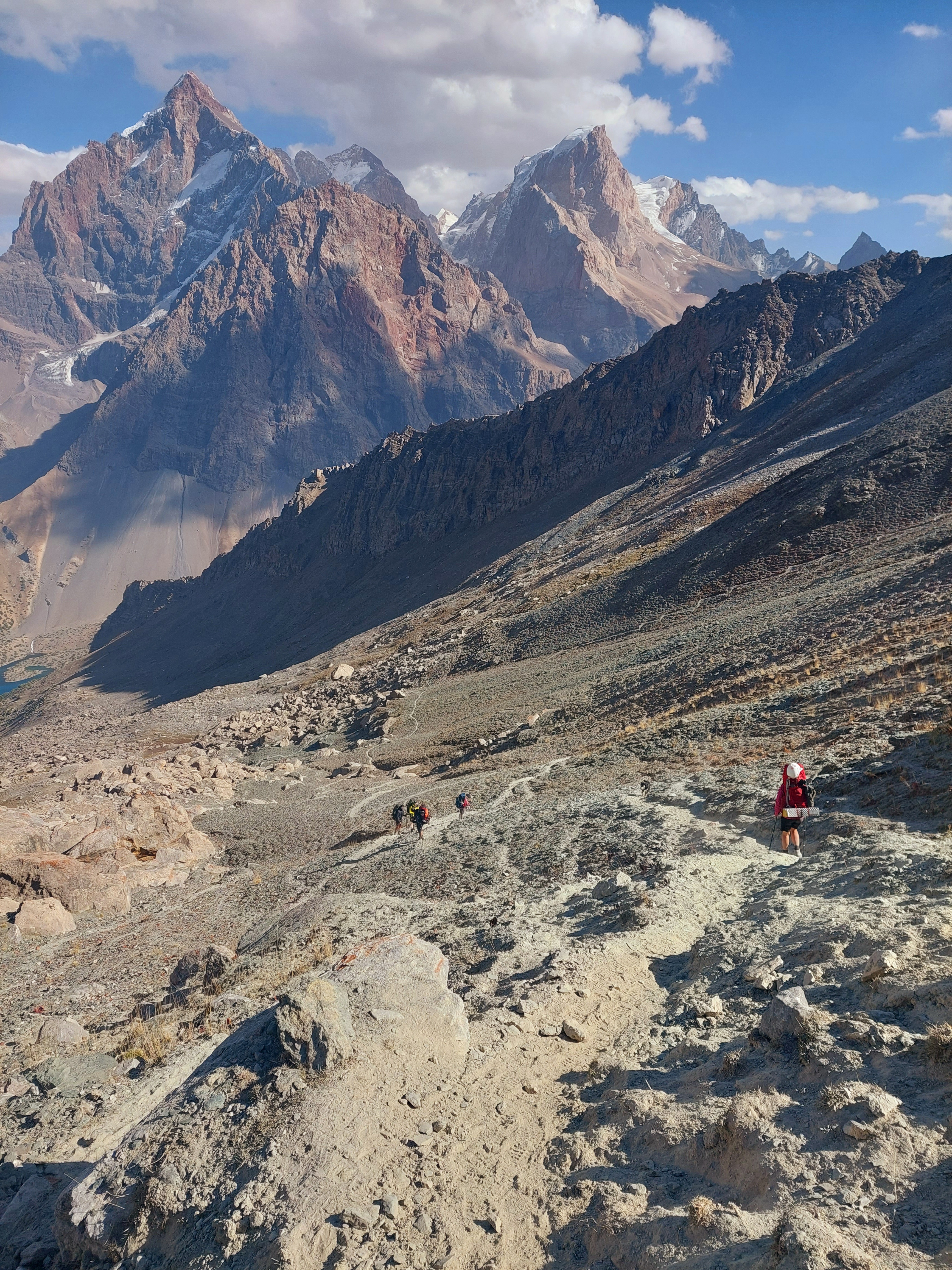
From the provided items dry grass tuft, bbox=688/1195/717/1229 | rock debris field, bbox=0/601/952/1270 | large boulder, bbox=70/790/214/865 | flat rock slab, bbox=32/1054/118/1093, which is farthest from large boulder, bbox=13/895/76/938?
dry grass tuft, bbox=688/1195/717/1229

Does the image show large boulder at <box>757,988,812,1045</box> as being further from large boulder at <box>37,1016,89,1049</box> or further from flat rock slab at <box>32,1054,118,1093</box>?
large boulder at <box>37,1016,89,1049</box>

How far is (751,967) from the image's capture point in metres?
7.44

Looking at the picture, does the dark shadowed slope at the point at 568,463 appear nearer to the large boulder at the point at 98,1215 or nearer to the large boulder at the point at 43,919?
the large boulder at the point at 43,919

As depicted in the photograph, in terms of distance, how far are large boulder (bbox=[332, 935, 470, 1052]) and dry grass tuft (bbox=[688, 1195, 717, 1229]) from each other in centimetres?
281

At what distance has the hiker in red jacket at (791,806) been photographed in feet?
34.8

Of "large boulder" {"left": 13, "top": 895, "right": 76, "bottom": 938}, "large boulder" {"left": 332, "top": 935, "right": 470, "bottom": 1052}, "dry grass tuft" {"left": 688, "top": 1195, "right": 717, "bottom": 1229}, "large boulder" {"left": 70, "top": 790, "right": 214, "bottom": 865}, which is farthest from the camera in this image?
"large boulder" {"left": 70, "top": 790, "right": 214, "bottom": 865}

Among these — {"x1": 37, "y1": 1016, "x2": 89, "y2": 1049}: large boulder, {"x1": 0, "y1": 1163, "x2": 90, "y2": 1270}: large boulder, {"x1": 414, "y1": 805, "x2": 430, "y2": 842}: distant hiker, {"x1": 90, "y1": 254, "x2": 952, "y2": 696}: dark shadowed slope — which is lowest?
{"x1": 414, "y1": 805, "x2": 430, "y2": 842}: distant hiker

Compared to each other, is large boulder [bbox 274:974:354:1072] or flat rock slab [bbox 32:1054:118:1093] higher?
large boulder [bbox 274:974:354:1072]

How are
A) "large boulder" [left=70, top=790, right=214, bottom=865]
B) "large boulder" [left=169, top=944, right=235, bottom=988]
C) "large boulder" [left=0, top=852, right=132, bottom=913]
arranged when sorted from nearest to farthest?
"large boulder" [left=169, top=944, right=235, bottom=988]
"large boulder" [left=0, top=852, right=132, bottom=913]
"large boulder" [left=70, top=790, right=214, bottom=865]

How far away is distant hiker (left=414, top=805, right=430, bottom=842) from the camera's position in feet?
56.1

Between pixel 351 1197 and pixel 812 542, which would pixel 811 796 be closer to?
pixel 351 1197

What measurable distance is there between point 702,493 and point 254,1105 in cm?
5577

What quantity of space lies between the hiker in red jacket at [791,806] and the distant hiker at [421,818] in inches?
332

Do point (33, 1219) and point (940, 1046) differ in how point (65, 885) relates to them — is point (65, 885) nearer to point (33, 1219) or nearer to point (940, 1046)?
point (33, 1219)
